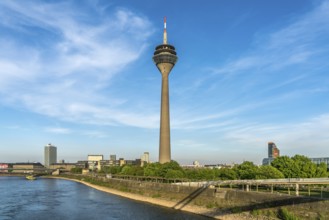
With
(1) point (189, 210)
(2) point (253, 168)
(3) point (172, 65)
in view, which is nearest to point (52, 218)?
(1) point (189, 210)

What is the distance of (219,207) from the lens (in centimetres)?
5697

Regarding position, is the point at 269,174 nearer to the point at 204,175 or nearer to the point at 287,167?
the point at 287,167

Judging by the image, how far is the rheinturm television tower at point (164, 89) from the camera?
17000cm

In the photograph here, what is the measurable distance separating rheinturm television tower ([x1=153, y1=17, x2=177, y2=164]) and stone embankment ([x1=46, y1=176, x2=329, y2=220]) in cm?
8283

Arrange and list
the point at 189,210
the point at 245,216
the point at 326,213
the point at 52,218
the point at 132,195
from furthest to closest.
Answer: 1. the point at 132,195
2. the point at 189,210
3. the point at 52,218
4. the point at 245,216
5. the point at 326,213

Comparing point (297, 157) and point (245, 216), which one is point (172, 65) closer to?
point (297, 157)

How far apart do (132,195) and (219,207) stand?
38.3 meters

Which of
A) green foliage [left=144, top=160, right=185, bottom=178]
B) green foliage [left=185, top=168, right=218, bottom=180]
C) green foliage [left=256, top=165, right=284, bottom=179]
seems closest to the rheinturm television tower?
green foliage [left=144, top=160, right=185, bottom=178]

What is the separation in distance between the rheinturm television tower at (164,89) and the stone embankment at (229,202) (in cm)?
8283

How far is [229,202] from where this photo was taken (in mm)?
55594

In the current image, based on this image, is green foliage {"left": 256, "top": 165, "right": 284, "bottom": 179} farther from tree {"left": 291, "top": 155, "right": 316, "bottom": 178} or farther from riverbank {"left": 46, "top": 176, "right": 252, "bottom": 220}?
riverbank {"left": 46, "top": 176, "right": 252, "bottom": 220}

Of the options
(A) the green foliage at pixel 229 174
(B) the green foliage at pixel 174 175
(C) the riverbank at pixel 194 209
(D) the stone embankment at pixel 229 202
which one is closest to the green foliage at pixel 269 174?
(A) the green foliage at pixel 229 174

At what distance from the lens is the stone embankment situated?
42500 millimetres

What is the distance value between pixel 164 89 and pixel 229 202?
122765 millimetres
